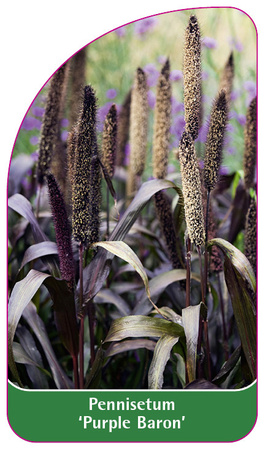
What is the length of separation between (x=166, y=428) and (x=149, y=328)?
0.21 metres

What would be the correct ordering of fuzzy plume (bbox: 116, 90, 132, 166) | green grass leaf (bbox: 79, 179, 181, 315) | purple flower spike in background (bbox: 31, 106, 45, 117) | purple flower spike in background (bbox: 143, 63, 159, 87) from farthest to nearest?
purple flower spike in background (bbox: 143, 63, 159, 87), fuzzy plume (bbox: 116, 90, 132, 166), purple flower spike in background (bbox: 31, 106, 45, 117), green grass leaf (bbox: 79, 179, 181, 315)

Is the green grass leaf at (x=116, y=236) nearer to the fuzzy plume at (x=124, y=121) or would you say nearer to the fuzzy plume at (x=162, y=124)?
the fuzzy plume at (x=162, y=124)

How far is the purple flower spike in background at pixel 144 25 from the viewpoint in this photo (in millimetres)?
1165

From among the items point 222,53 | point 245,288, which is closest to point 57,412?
point 245,288

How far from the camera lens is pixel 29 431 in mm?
958

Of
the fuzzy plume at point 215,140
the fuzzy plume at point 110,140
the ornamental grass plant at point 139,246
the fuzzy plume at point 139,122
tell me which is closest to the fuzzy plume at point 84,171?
the ornamental grass plant at point 139,246

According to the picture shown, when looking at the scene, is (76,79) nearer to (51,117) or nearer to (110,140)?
(51,117)

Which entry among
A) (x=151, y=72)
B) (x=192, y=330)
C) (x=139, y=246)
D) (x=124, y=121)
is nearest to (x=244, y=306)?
(x=192, y=330)

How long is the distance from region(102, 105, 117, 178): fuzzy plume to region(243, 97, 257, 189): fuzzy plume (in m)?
0.31

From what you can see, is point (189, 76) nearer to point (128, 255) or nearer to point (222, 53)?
point (128, 255)

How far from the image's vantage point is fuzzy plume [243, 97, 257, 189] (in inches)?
43.7

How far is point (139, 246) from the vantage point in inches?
54.1

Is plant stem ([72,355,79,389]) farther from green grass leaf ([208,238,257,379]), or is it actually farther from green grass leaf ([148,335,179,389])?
green grass leaf ([208,238,257,379])

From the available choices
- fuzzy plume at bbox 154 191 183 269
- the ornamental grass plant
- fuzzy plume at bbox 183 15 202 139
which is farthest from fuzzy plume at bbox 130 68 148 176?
fuzzy plume at bbox 183 15 202 139
